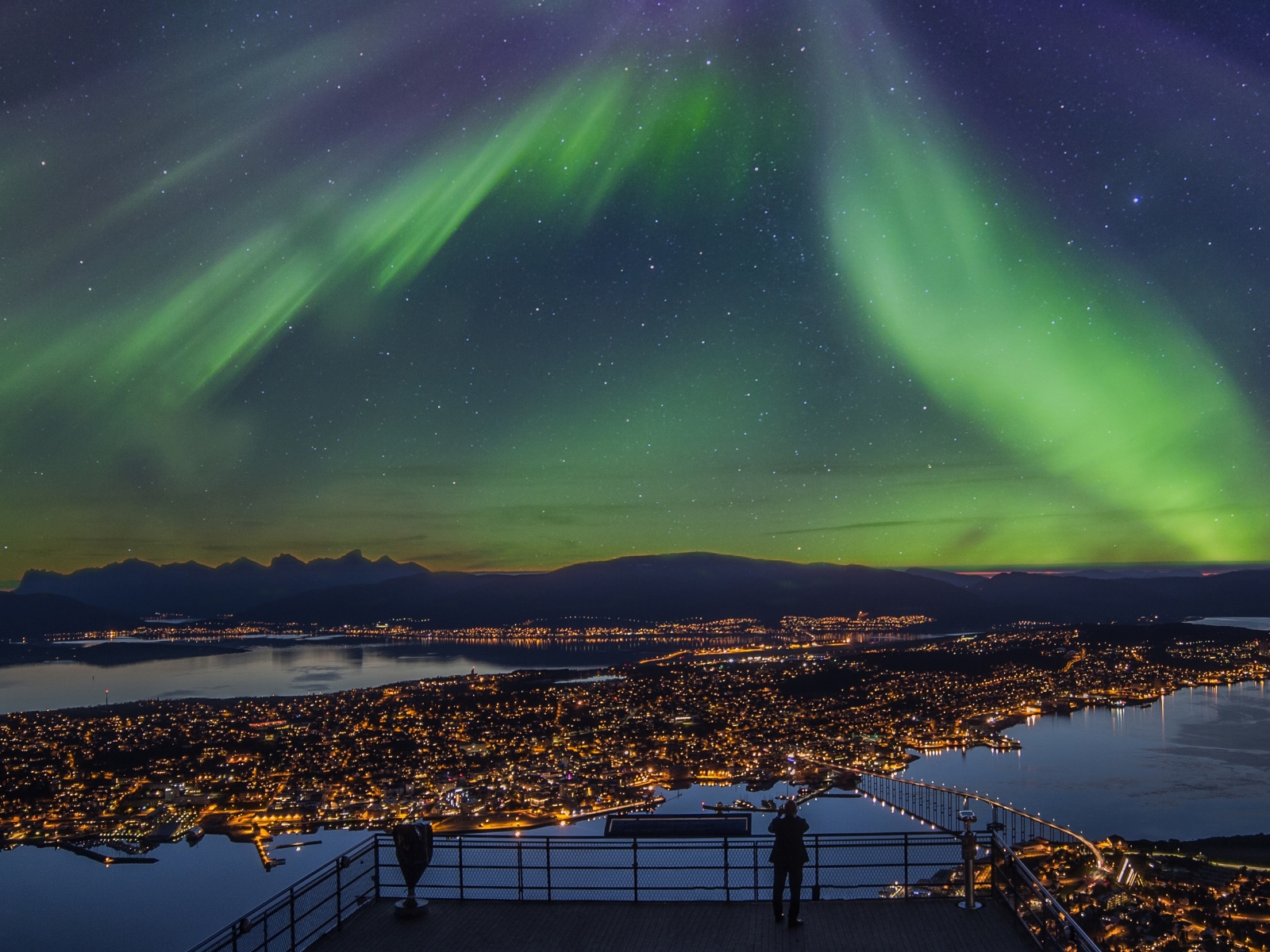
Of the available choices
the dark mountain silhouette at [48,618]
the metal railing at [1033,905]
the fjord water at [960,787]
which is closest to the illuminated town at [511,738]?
the fjord water at [960,787]

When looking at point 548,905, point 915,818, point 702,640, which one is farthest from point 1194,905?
point 702,640

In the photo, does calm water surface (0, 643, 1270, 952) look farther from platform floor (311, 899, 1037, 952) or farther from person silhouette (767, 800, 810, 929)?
person silhouette (767, 800, 810, 929)

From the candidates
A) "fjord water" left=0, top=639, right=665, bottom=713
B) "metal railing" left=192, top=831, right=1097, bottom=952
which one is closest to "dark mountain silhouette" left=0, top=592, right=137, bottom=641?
"fjord water" left=0, top=639, right=665, bottom=713

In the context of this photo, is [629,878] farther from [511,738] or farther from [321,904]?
[511,738]

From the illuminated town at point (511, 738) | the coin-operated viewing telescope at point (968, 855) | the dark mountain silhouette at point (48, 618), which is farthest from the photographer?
the dark mountain silhouette at point (48, 618)

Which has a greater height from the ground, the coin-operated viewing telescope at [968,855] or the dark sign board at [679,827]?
the coin-operated viewing telescope at [968,855]

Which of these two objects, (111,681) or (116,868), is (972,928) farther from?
(111,681)

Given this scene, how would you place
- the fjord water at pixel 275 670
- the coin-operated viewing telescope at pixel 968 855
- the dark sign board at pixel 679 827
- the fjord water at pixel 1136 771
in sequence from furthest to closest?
the fjord water at pixel 275 670 → the fjord water at pixel 1136 771 → the dark sign board at pixel 679 827 → the coin-operated viewing telescope at pixel 968 855

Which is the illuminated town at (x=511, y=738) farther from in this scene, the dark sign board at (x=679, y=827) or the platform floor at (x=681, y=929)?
the platform floor at (x=681, y=929)
